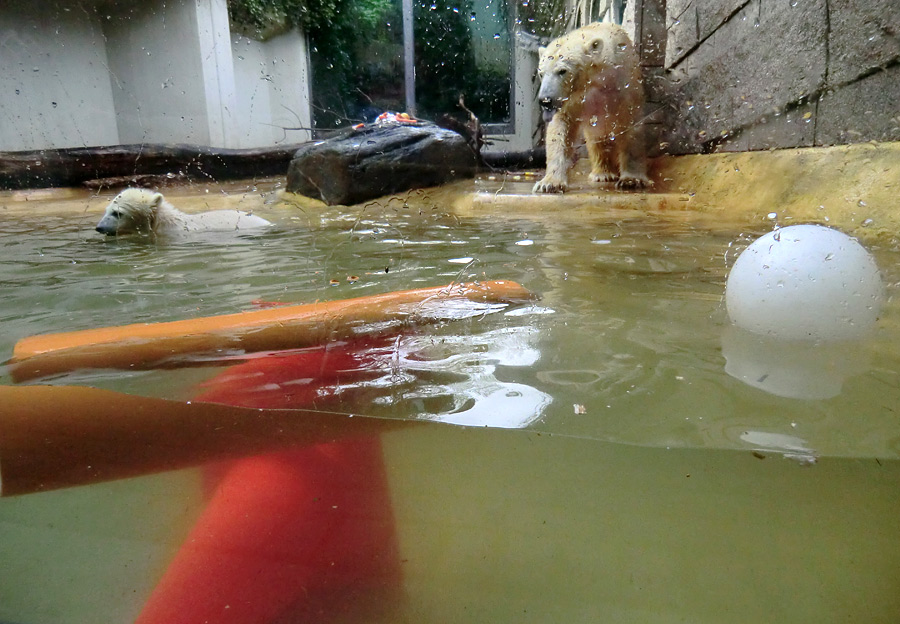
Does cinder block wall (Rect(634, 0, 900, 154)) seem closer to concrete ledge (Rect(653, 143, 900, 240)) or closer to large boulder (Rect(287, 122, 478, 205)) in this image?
concrete ledge (Rect(653, 143, 900, 240))

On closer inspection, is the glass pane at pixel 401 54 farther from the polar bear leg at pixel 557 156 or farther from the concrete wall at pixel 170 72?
the concrete wall at pixel 170 72

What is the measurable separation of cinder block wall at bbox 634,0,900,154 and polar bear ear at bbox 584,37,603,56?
1.81ft

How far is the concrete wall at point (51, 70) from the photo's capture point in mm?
4961

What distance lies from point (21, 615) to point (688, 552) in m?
1.03

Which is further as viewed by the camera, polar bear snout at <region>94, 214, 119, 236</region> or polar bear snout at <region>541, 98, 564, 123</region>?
polar bear snout at <region>541, 98, 564, 123</region>

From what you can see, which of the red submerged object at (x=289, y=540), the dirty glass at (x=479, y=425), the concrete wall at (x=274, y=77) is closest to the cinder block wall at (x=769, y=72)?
the dirty glass at (x=479, y=425)

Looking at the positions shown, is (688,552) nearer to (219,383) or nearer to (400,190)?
(219,383)

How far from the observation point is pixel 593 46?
4.41 m

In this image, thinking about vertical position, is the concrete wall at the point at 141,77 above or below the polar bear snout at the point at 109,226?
above

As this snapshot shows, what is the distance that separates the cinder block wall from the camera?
7.78ft

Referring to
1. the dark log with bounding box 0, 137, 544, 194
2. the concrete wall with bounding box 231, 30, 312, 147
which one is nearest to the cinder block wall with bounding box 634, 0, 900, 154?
the dark log with bounding box 0, 137, 544, 194

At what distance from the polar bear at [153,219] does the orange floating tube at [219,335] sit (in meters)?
2.48

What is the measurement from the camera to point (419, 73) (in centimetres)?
373

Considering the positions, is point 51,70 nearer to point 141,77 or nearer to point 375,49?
point 141,77
